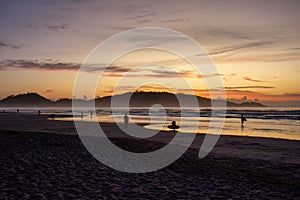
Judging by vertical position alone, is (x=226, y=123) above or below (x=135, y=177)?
above

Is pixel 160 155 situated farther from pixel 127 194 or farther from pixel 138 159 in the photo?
pixel 127 194

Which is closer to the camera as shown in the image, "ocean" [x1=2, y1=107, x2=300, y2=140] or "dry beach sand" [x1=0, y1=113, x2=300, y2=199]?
"dry beach sand" [x1=0, y1=113, x2=300, y2=199]

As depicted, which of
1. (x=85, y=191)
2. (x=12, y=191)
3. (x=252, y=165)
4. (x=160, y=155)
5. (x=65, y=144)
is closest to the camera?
(x=12, y=191)

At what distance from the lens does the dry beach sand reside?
36.1 feet

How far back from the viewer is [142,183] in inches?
499

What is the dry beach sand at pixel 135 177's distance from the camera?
1101 centimetres

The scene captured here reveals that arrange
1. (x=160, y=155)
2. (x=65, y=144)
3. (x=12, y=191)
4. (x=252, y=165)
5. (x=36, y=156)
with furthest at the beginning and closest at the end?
(x=65, y=144) < (x=160, y=155) < (x=252, y=165) < (x=36, y=156) < (x=12, y=191)

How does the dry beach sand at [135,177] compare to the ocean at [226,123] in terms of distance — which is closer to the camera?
the dry beach sand at [135,177]

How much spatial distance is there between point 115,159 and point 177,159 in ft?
12.2

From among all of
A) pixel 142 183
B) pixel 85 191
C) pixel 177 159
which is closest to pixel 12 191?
pixel 85 191

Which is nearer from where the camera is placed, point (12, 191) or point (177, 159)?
point (12, 191)

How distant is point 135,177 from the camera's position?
13609mm

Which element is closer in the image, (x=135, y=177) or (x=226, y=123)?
(x=135, y=177)

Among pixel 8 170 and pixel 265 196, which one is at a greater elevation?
pixel 8 170
